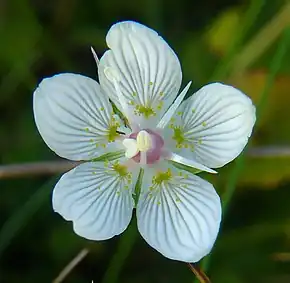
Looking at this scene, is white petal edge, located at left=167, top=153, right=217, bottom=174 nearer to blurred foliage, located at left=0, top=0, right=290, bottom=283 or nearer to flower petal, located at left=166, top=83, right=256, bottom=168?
flower petal, located at left=166, top=83, right=256, bottom=168

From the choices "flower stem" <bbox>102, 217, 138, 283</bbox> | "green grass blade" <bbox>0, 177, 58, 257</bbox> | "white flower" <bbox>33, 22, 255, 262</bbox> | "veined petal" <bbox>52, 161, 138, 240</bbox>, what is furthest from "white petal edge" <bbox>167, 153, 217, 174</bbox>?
"green grass blade" <bbox>0, 177, 58, 257</bbox>

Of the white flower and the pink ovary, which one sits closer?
the white flower

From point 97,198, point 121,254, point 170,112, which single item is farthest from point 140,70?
point 121,254

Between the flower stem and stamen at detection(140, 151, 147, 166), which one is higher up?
stamen at detection(140, 151, 147, 166)

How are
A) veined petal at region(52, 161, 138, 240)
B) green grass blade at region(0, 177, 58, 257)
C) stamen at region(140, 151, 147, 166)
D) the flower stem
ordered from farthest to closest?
green grass blade at region(0, 177, 58, 257) → the flower stem → stamen at region(140, 151, 147, 166) → veined petal at region(52, 161, 138, 240)

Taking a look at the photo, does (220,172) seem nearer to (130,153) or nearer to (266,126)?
(266,126)

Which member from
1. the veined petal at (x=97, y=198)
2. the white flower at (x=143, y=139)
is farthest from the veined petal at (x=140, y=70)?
the veined petal at (x=97, y=198)

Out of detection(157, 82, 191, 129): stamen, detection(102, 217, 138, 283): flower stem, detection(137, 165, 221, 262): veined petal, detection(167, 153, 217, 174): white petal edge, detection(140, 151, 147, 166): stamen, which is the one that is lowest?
detection(102, 217, 138, 283): flower stem

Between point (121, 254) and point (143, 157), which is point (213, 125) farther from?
point (121, 254)
